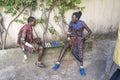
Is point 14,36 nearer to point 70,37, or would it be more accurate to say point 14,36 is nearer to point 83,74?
point 70,37

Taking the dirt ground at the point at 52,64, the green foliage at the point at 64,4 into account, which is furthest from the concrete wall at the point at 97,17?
the dirt ground at the point at 52,64

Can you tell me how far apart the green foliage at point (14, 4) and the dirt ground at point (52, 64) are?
3.28 feet

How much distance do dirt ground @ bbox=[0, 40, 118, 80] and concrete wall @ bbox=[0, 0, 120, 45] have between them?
0.51m

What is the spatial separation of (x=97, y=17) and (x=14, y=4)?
7.44ft

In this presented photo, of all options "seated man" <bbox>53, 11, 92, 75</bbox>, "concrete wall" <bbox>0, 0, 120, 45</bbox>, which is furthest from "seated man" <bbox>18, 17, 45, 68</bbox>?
"concrete wall" <bbox>0, 0, 120, 45</bbox>

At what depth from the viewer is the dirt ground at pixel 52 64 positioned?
5320 millimetres

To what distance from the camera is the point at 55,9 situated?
632cm

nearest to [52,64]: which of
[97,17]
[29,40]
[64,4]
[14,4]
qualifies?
[29,40]

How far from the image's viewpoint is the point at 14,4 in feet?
19.6

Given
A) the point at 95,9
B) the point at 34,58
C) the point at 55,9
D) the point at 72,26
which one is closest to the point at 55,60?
the point at 34,58

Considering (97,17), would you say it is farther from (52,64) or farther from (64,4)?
(52,64)

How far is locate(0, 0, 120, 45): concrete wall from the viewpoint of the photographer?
6277mm

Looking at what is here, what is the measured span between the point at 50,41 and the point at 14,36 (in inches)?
37.5

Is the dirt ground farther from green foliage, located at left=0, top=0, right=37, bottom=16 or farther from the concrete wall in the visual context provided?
green foliage, located at left=0, top=0, right=37, bottom=16
